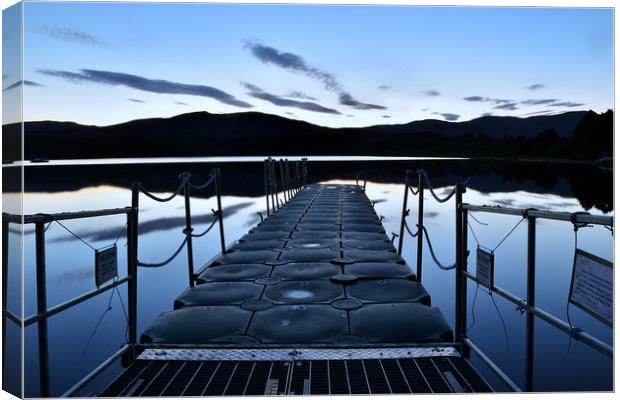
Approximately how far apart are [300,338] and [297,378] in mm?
559

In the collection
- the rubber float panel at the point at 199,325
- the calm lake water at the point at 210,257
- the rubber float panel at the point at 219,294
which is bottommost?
the calm lake water at the point at 210,257

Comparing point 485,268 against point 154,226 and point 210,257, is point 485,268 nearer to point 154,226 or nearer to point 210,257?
point 210,257

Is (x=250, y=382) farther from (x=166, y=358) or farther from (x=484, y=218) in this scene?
(x=484, y=218)

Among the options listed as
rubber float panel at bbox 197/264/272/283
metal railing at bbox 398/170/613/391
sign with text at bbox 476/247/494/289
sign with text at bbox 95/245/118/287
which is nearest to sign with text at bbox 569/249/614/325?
metal railing at bbox 398/170/613/391

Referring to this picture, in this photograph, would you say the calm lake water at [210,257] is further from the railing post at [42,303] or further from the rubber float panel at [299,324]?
the rubber float panel at [299,324]

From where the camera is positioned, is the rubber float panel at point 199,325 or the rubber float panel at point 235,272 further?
the rubber float panel at point 235,272

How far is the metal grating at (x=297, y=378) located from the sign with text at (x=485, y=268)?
0.48m

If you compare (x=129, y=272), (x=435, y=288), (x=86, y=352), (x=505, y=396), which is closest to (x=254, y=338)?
(x=129, y=272)

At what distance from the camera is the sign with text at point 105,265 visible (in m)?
3.06

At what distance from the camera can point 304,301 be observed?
166 inches

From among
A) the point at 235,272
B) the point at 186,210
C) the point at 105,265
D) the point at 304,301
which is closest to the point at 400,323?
the point at 304,301

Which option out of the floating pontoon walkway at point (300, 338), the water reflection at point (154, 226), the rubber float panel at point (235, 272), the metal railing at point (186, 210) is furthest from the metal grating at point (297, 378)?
the water reflection at point (154, 226)

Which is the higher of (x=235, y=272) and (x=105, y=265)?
(x=105, y=265)

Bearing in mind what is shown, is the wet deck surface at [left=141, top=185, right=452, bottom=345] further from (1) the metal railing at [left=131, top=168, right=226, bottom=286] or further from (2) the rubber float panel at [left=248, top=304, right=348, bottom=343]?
(1) the metal railing at [left=131, top=168, right=226, bottom=286]
